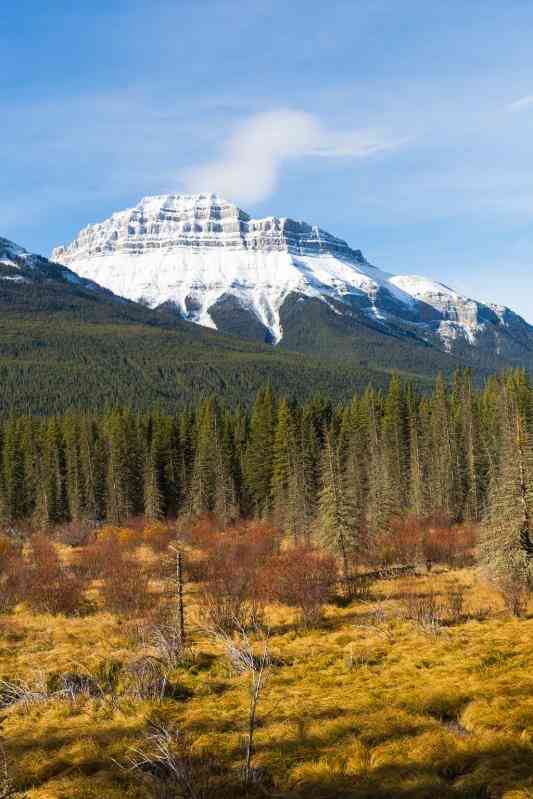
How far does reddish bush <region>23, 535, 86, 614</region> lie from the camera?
101 ft

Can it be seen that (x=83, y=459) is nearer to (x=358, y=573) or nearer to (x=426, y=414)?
(x=426, y=414)

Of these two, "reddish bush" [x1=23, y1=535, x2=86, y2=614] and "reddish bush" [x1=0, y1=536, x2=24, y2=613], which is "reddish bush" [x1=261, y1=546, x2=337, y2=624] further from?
"reddish bush" [x1=0, y1=536, x2=24, y2=613]

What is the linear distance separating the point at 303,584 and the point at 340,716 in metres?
14.3

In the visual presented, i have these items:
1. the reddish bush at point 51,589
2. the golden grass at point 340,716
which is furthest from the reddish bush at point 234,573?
the reddish bush at point 51,589

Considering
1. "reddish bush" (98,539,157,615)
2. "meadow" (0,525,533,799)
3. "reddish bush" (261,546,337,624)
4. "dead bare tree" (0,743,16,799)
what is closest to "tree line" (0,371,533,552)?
"reddish bush" (98,539,157,615)

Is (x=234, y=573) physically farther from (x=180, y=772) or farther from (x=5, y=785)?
(x=5, y=785)

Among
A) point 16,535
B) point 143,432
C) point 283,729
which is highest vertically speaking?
point 143,432

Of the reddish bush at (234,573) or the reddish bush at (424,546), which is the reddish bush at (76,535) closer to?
the reddish bush at (234,573)

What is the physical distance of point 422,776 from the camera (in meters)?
11.1

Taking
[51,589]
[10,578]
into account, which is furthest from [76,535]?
[51,589]

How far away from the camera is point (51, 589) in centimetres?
3231

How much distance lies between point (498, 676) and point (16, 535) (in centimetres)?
6046

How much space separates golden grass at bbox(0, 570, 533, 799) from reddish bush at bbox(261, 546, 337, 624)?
2.34 meters

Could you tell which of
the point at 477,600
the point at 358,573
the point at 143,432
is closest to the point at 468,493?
the point at 358,573
